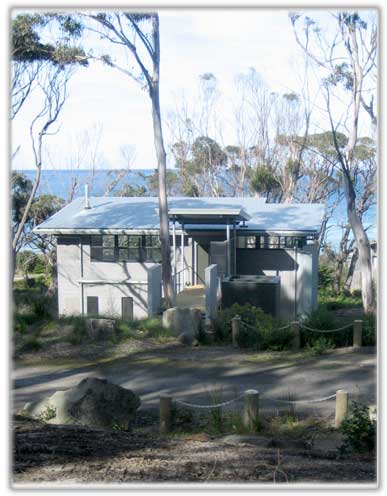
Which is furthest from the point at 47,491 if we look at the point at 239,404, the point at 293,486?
the point at 239,404

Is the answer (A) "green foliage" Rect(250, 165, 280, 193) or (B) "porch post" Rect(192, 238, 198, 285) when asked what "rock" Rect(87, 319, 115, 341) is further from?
(A) "green foliage" Rect(250, 165, 280, 193)

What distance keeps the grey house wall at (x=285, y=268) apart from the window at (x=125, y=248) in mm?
2839

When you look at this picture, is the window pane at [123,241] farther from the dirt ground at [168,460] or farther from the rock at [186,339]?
the dirt ground at [168,460]

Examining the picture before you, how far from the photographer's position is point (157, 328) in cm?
1574

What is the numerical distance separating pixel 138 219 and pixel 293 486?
19294 mm

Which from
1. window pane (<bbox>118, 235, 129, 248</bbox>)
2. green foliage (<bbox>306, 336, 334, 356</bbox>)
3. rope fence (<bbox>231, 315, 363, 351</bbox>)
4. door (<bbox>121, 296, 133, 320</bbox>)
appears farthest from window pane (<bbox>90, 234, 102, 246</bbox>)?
green foliage (<bbox>306, 336, 334, 356</bbox>)

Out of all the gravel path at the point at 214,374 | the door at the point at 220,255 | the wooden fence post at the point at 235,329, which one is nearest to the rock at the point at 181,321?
the wooden fence post at the point at 235,329

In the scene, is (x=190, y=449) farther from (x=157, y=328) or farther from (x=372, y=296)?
(x=372, y=296)

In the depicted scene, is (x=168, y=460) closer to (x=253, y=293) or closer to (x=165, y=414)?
(x=165, y=414)

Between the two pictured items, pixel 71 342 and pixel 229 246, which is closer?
pixel 71 342

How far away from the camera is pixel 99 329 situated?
15023 mm

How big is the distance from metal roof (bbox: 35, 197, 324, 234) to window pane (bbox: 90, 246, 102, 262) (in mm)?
856

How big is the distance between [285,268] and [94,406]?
14.8 m

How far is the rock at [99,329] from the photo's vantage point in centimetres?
1499
